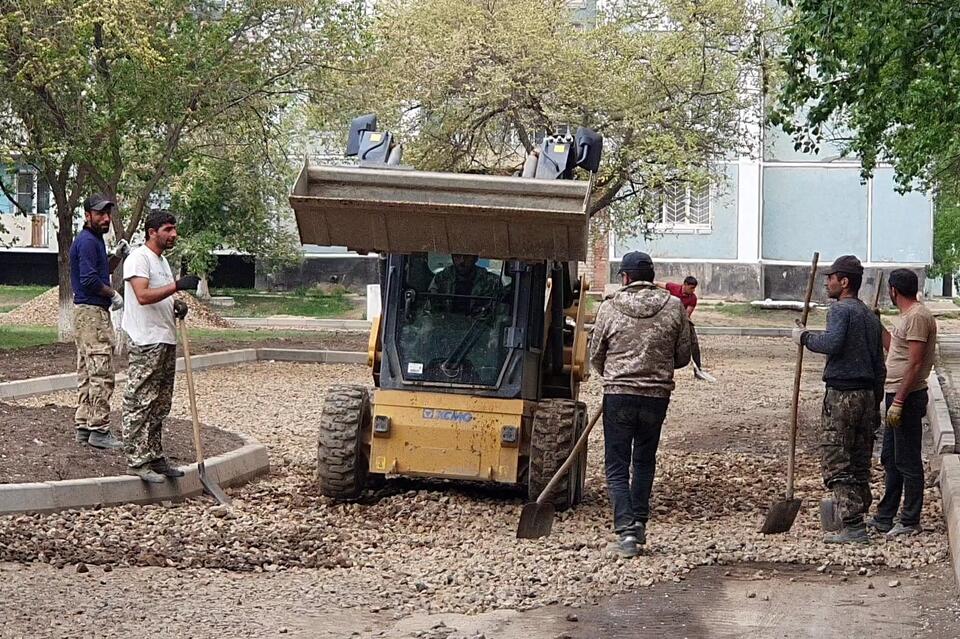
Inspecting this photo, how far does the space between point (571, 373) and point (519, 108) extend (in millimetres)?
14371

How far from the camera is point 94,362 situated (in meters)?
11.2

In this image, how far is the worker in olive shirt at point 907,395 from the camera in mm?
9602

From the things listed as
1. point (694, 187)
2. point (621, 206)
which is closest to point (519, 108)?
point (694, 187)

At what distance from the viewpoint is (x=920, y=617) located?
7.44m

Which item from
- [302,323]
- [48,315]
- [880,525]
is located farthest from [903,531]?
[302,323]

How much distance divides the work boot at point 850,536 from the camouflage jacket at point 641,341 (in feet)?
4.51

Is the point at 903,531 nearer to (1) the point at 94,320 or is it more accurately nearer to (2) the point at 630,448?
(2) the point at 630,448

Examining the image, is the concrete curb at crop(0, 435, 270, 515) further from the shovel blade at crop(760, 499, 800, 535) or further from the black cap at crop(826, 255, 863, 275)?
the black cap at crop(826, 255, 863, 275)

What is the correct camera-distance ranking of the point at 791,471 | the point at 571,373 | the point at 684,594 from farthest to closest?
the point at 571,373
the point at 791,471
the point at 684,594

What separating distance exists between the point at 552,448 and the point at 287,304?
29.6 metres

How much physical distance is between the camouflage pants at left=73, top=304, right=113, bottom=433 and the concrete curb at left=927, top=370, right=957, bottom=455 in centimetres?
620

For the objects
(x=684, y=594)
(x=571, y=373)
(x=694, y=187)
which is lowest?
(x=684, y=594)

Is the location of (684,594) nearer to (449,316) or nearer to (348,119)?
(449,316)

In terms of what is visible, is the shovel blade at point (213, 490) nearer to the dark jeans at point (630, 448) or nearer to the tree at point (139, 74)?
the dark jeans at point (630, 448)
